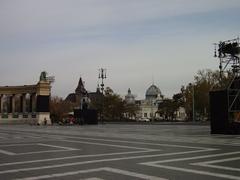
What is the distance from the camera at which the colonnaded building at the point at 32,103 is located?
78250mm

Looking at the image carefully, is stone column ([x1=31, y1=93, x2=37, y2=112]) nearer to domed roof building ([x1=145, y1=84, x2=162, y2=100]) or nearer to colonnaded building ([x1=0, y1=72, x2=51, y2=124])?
colonnaded building ([x1=0, y1=72, x2=51, y2=124])

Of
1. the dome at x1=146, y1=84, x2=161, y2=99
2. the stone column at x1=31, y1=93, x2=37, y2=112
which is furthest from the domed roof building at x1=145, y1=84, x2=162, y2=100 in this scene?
the stone column at x1=31, y1=93, x2=37, y2=112

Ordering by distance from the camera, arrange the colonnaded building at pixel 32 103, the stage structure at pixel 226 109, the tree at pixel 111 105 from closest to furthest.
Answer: the stage structure at pixel 226 109
the colonnaded building at pixel 32 103
the tree at pixel 111 105

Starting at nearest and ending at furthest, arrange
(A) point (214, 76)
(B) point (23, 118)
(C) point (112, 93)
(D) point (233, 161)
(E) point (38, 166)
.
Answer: (E) point (38, 166) < (D) point (233, 161) < (B) point (23, 118) < (A) point (214, 76) < (C) point (112, 93)

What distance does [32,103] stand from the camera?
Result: 275ft

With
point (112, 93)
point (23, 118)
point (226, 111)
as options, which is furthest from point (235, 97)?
point (112, 93)

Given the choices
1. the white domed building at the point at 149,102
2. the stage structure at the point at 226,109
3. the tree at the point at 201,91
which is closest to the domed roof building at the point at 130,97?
the white domed building at the point at 149,102

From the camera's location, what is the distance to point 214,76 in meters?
89.1

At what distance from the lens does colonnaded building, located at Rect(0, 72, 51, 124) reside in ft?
257

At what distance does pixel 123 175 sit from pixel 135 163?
8.31 ft

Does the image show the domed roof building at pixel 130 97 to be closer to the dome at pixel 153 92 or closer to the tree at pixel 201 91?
the dome at pixel 153 92

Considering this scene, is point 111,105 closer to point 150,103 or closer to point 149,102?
point 150,103

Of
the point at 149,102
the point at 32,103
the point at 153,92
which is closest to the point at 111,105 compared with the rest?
the point at 32,103

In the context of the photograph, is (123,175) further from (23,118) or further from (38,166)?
(23,118)
